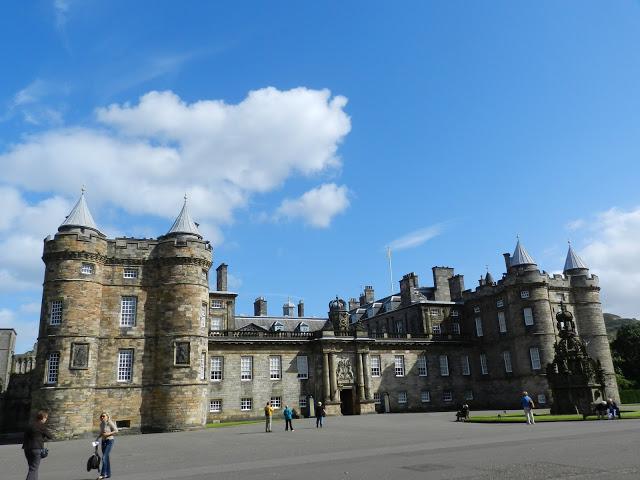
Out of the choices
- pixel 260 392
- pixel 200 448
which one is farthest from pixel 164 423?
pixel 200 448

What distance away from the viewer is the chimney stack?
52750 millimetres

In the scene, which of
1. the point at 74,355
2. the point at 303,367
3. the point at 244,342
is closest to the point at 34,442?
the point at 74,355

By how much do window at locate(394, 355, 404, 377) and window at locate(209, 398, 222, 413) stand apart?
→ 684 inches

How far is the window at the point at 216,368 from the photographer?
141 feet

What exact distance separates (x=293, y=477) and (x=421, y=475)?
9.41 feet

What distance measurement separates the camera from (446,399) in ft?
169

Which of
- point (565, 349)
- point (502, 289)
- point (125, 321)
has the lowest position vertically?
point (565, 349)

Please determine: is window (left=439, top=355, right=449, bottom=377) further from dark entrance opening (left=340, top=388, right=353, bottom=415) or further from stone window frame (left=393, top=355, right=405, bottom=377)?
dark entrance opening (left=340, top=388, right=353, bottom=415)

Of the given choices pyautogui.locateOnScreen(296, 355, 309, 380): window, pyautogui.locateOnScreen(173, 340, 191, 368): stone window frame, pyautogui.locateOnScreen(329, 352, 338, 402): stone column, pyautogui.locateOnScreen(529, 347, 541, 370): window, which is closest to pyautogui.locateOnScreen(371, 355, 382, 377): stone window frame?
pyautogui.locateOnScreen(329, 352, 338, 402): stone column

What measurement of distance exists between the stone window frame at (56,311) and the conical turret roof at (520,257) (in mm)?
40376

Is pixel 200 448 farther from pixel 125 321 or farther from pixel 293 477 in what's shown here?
pixel 125 321

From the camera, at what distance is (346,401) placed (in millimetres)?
46719

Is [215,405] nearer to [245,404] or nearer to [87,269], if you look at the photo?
[245,404]

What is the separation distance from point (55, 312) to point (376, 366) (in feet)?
93.1
